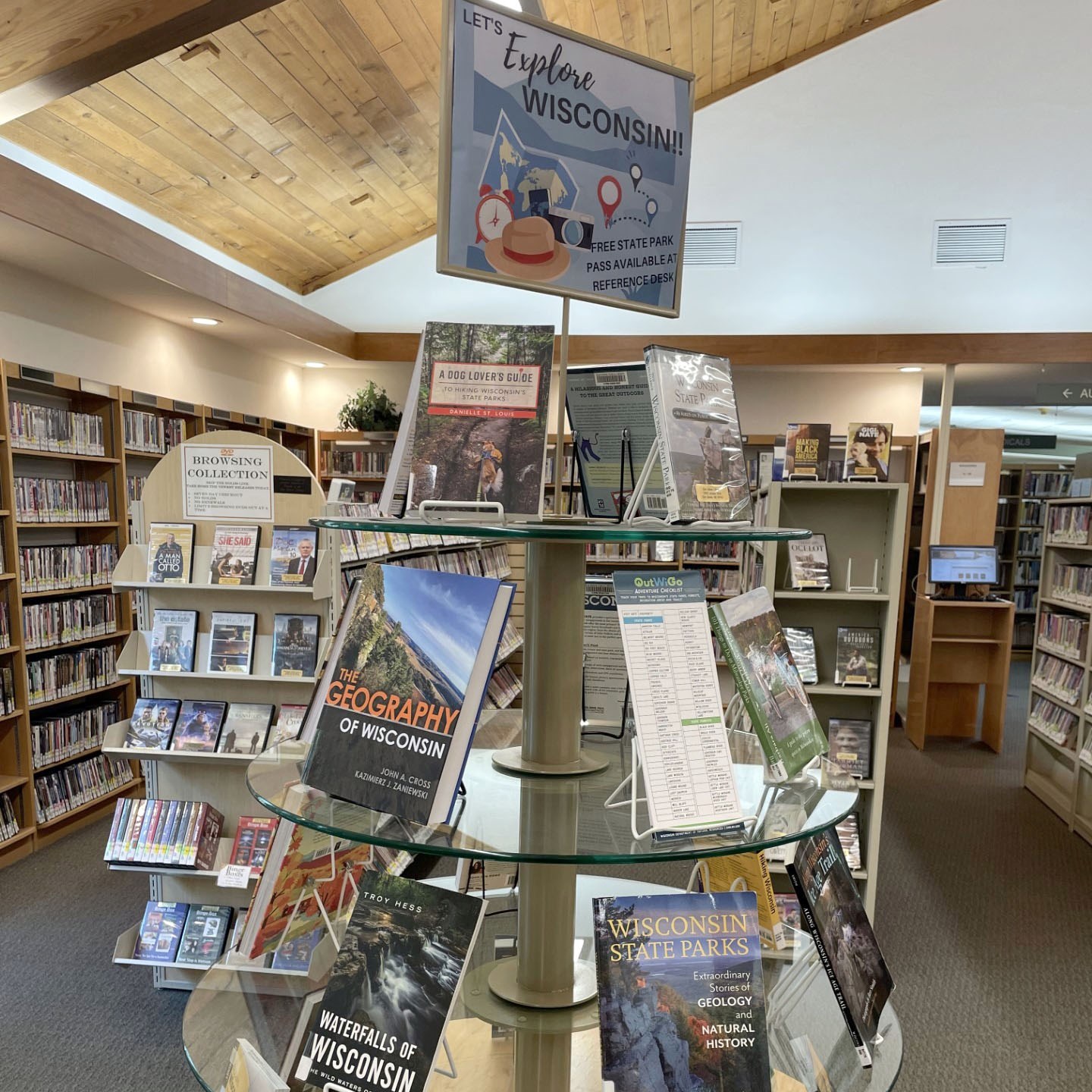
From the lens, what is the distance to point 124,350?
4.93 m

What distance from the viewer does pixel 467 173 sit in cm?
102

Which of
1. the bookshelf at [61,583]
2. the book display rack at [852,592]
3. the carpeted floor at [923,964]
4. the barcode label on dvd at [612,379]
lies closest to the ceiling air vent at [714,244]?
the book display rack at [852,592]

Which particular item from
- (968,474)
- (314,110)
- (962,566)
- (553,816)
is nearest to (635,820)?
(553,816)

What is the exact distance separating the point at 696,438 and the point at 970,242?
6.57 meters

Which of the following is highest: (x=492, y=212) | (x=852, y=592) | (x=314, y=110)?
(x=314, y=110)

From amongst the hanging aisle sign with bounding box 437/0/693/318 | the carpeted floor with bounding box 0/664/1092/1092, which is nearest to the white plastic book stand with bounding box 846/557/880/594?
the carpeted floor with bounding box 0/664/1092/1092

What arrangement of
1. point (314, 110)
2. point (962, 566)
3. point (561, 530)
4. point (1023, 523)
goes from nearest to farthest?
point (561, 530) < point (314, 110) < point (962, 566) < point (1023, 523)

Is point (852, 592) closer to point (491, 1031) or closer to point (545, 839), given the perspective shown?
point (491, 1031)

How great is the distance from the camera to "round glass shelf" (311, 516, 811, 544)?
2.92 ft

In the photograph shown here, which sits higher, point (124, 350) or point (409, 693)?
point (124, 350)

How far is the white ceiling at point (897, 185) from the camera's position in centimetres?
608

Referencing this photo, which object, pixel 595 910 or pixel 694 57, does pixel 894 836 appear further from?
pixel 694 57

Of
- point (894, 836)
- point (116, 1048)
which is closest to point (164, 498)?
point (116, 1048)

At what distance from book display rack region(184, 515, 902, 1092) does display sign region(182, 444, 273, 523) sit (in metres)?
1.76
